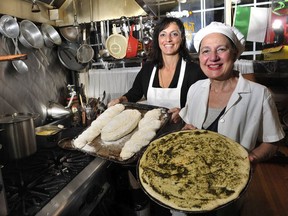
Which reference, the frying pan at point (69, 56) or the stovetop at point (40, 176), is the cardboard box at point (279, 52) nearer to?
the frying pan at point (69, 56)

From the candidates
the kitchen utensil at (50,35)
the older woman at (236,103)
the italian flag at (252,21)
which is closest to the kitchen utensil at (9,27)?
the kitchen utensil at (50,35)

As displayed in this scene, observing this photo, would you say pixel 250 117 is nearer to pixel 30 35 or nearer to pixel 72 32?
pixel 30 35

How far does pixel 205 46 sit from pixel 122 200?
1.23 metres

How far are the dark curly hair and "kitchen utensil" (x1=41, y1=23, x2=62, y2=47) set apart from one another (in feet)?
4.31

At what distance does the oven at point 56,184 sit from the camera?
3.29 feet

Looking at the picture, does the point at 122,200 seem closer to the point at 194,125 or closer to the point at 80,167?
the point at 80,167

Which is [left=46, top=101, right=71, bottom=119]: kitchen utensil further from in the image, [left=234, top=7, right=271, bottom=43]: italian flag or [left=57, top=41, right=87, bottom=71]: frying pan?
[left=234, top=7, right=271, bottom=43]: italian flag

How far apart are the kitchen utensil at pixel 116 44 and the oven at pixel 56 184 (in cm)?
175

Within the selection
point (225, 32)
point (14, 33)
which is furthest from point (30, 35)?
point (225, 32)

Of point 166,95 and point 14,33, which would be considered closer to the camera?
point 166,95

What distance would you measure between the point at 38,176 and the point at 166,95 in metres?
1.13

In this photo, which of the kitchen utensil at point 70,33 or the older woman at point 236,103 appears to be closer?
the older woman at point 236,103

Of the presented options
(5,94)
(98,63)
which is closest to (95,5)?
(98,63)

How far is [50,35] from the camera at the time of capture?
270 centimetres
